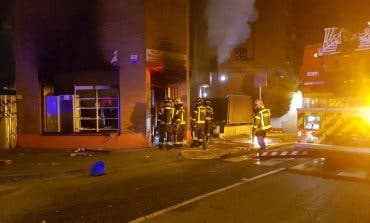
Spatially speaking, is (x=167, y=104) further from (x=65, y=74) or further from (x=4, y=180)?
(x=4, y=180)

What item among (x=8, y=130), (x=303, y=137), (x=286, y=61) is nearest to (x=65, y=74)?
(x=8, y=130)

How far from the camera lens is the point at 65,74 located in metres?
15.3

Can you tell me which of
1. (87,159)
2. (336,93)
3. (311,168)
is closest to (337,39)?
(336,93)

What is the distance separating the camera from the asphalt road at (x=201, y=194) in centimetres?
632

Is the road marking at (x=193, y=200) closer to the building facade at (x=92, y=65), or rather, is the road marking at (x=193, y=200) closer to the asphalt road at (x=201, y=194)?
the asphalt road at (x=201, y=194)

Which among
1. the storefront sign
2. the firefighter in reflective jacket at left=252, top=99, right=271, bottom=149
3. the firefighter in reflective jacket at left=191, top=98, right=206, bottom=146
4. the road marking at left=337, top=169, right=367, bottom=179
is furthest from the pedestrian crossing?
the storefront sign

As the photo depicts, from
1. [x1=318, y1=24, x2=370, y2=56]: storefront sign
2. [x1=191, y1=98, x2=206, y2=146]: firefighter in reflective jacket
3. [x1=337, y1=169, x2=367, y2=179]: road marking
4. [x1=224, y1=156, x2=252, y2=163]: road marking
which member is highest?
[x1=318, y1=24, x2=370, y2=56]: storefront sign

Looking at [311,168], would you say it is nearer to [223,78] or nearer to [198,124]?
[198,124]

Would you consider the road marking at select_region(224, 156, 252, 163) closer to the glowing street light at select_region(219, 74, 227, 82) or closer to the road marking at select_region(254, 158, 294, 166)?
the road marking at select_region(254, 158, 294, 166)

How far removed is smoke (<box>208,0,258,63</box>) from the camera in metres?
25.8

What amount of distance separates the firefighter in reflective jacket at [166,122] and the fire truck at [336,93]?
18.7 feet

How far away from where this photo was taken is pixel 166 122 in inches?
575

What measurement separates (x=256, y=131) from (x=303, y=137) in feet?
12.8

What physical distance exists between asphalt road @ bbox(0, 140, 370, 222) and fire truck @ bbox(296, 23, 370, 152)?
0.63m
